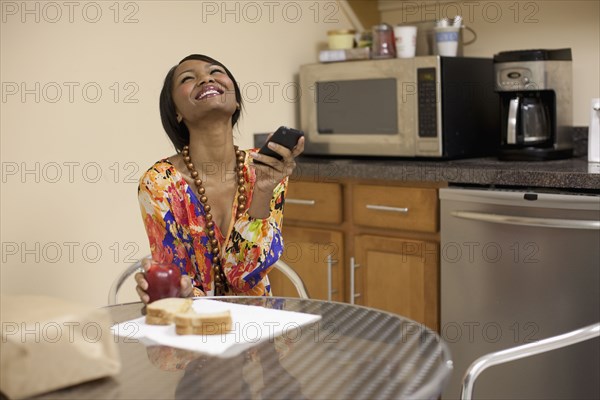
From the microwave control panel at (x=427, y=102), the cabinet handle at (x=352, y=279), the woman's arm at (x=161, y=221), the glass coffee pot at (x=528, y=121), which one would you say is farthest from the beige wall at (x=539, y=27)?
the woman's arm at (x=161, y=221)

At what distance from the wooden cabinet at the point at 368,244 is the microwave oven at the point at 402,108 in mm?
226

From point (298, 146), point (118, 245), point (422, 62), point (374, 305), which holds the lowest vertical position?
point (374, 305)

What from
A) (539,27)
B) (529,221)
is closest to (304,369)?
(529,221)

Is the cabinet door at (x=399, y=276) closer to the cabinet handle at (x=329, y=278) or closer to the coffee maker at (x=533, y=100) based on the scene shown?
the cabinet handle at (x=329, y=278)

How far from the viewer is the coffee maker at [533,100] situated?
280 cm

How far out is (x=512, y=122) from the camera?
283 cm

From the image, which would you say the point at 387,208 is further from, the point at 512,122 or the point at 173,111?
the point at 173,111

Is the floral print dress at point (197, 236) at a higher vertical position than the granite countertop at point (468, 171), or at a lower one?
lower

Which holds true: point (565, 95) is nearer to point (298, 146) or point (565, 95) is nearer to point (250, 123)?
point (250, 123)

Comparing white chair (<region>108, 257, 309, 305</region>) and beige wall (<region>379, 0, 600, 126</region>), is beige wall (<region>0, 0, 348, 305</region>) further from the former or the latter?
beige wall (<region>379, 0, 600, 126</region>)

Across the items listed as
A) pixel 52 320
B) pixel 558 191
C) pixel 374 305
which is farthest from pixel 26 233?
pixel 558 191

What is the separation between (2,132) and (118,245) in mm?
553

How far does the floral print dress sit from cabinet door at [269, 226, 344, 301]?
1.04m

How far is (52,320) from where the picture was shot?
112 cm
